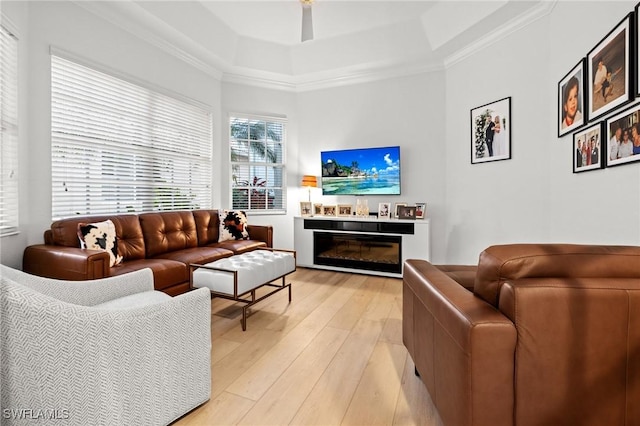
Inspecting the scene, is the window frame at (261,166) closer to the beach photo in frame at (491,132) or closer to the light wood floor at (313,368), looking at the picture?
the light wood floor at (313,368)

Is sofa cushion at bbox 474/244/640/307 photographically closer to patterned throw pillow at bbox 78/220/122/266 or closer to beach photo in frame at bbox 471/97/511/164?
beach photo in frame at bbox 471/97/511/164

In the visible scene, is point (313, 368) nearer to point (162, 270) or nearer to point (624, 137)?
point (162, 270)

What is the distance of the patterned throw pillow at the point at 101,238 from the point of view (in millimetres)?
2562

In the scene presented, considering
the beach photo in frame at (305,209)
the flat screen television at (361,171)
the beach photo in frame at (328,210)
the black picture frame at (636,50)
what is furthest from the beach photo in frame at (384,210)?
the black picture frame at (636,50)

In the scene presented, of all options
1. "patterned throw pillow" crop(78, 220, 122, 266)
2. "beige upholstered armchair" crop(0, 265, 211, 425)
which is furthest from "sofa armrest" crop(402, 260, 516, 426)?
"patterned throw pillow" crop(78, 220, 122, 266)

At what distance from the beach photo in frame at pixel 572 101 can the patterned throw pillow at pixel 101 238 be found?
403cm

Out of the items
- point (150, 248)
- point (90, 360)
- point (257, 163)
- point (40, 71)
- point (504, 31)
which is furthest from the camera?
point (257, 163)

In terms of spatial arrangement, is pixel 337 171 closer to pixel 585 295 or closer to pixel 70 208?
pixel 70 208

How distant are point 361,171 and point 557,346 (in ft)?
12.7

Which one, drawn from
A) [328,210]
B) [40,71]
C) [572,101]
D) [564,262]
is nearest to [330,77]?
[328,210]

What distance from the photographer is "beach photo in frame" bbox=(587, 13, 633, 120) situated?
5.78 ft

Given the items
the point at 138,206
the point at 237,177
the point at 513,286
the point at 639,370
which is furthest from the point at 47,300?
the point at 237,177

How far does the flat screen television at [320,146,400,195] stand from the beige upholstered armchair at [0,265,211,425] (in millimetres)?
3564

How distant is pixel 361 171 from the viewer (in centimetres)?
468
